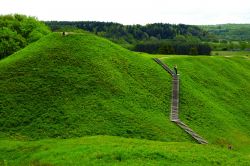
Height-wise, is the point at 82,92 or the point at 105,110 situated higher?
the point at 82,92

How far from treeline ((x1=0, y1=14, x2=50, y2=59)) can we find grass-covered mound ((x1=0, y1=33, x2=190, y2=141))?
32061 mm

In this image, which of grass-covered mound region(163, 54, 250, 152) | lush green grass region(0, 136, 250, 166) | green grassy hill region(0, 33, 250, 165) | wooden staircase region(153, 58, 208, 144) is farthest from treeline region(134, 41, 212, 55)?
lush green grass region(0, 136, 250, 166)

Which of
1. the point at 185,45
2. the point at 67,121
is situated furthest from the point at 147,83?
the point at 185,45

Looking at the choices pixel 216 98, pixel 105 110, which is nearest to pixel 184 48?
pixel 216 98

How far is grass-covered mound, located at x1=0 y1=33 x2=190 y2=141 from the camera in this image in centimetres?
3725

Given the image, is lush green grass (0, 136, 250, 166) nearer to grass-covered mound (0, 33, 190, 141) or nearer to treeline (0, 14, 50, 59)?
grass-covered mound (0, 33, 190, 141)

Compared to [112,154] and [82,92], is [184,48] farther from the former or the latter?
[112,154]

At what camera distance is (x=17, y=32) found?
9150 centimetres

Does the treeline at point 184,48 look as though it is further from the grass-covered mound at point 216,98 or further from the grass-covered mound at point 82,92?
the grass-covered mound at point 82,92

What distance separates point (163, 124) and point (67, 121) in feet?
34.6

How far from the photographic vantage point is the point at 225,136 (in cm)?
4353

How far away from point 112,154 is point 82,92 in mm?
18589

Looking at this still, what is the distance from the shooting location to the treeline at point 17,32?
84.0 metres

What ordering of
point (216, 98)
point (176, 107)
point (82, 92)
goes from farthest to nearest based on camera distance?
point (216, 98) → point (176, 107) → point (82, 92)
